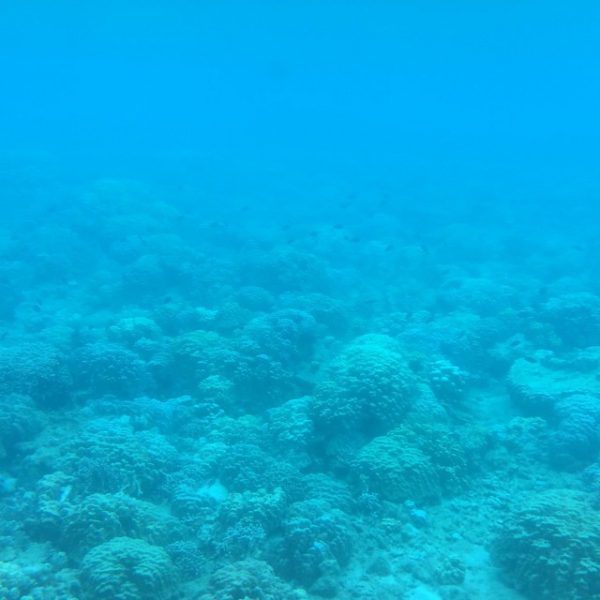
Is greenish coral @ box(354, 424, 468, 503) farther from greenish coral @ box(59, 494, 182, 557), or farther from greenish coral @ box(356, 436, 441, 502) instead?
greenish coral @ box(59, 494, 182, 557)

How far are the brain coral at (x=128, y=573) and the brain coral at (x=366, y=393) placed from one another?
5.04 m

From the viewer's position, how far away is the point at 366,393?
36.9 ft

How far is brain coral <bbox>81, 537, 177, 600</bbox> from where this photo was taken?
634cm

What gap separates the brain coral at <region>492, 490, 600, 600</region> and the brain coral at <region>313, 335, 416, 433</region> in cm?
361

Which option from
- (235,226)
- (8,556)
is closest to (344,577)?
(8,556)

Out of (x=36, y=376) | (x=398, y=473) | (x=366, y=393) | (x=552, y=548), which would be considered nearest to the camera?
(x=552, y=548)

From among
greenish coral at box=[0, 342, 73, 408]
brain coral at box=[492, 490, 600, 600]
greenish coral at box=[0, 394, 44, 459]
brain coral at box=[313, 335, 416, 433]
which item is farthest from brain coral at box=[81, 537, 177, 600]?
greenish coral at box=[0, 342, 73, 408]

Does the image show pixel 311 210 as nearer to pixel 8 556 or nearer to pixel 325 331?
pixel 325 331

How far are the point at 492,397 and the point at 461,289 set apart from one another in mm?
8622

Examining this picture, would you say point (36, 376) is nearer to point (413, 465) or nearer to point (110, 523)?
point (110, 523)

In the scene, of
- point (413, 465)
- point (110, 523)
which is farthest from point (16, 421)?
point (413, 465)

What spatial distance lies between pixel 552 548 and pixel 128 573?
269 inches

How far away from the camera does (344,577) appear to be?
25.1 ft

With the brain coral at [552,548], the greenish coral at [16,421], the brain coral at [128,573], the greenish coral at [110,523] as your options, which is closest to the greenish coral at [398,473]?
the brain coral at [552,548]
